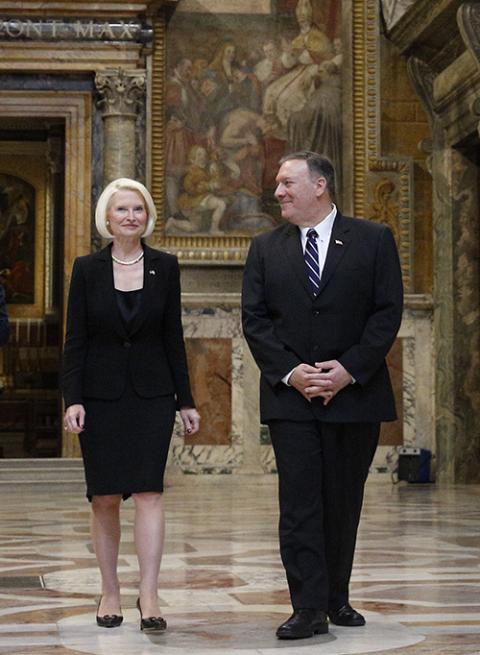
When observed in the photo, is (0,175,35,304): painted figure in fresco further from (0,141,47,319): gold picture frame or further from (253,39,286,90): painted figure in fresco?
(253,39,286,90): painted figure in fresco

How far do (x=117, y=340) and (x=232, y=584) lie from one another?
1.69m

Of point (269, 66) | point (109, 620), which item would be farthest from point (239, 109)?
point (109, 620)

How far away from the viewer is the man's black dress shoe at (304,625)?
4.86 m

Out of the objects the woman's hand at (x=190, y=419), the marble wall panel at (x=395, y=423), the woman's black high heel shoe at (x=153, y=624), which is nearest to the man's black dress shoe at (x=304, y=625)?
the woman's black high heel shoe at (x=153, y=624)

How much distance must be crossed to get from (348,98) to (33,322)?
7.77 meters

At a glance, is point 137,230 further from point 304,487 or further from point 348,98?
point 348,98

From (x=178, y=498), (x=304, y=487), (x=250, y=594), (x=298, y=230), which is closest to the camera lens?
(x=304, y=487)

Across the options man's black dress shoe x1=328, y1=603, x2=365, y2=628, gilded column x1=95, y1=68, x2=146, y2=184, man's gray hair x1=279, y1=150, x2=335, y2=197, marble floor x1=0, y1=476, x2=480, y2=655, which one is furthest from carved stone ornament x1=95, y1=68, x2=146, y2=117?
man's black dress shoe x1=328, y1=603, x2=365, y2=628

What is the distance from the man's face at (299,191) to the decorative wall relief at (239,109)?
35.4 feet

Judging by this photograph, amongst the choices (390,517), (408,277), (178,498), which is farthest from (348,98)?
(390,517)

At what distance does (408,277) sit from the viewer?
1648cm

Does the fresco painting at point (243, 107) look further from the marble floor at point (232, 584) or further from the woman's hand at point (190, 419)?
the woman's hand at point (190, 419)

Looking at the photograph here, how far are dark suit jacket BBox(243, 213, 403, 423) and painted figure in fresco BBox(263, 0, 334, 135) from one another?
11.2 metres

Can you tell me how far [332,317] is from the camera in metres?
5.21
